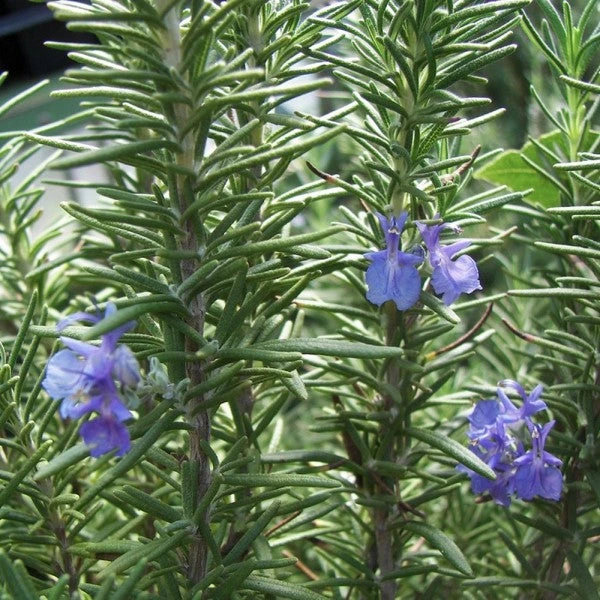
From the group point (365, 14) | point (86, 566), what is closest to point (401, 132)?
point (365, 14)

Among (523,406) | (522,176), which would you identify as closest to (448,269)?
(523,406)

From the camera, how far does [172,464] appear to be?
0.74 meters

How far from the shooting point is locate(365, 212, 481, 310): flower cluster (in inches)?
29.6

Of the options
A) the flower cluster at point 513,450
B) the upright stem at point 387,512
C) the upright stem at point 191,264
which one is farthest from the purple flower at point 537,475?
the upright stem at point 191,264

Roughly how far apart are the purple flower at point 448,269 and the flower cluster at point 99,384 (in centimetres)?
30

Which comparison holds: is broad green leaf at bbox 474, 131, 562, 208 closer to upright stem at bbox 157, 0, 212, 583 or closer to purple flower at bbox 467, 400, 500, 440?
purple flower at bbox 467, 400, 500, 440

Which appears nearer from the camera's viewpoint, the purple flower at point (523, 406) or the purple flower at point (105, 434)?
the purple flower at point (105, 434)

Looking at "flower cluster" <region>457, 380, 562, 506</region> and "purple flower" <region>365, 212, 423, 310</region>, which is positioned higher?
"purple flower" <region>365, 212, 423, 310</region>

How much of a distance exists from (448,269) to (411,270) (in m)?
0.05

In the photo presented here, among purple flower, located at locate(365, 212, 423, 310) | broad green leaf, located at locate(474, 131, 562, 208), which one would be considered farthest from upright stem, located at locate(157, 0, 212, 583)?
broad green leaf, located at locate(474, 131, 562, 208)

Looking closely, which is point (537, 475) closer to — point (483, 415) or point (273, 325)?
point (483, 415)

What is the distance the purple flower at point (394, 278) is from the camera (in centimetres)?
75

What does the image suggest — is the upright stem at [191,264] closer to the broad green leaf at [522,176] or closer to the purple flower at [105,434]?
the purple flower at [105,434]

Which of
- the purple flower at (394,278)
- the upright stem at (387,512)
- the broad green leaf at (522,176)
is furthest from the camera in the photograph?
the broad green leaf at (522,176)
